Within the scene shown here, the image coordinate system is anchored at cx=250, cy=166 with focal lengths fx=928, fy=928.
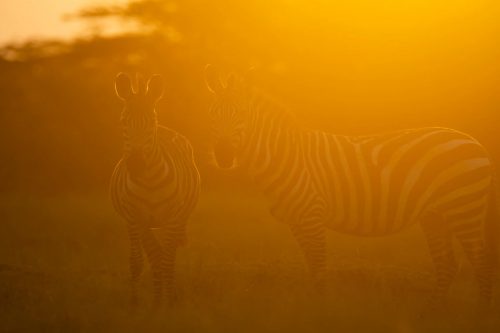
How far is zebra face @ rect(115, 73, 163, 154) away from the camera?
7805 millimetres

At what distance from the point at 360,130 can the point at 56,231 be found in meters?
8.02

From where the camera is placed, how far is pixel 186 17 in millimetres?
24297

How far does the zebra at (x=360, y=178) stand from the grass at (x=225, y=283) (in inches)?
21.7

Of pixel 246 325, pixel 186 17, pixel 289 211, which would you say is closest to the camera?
pixel 246 325

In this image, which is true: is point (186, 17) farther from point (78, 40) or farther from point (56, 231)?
point (56, 231)

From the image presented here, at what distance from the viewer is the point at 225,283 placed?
888 cm

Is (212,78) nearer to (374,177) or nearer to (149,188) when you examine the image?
(149,188)

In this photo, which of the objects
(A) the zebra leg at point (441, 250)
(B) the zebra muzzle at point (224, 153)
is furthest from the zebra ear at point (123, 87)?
(A) the zebra leg at point (441, 250)

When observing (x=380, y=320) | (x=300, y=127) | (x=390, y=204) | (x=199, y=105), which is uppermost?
(x=199, y=105)

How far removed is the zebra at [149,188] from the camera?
7875 mm

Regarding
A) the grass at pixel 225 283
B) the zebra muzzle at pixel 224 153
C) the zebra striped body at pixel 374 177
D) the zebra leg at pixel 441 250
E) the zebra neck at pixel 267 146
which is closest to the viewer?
the grass at pixel 225 283

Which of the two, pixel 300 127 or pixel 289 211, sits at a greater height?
pixel 300 127

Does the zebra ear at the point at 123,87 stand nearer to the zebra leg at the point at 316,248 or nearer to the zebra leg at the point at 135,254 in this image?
the zebra leg at the point at 135,254

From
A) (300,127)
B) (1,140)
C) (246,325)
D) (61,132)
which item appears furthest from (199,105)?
(246,325)
